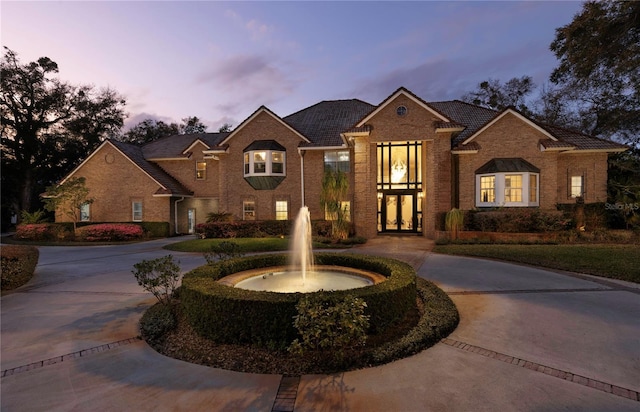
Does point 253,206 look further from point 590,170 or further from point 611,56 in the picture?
point 590,170

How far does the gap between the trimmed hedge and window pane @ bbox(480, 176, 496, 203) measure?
15.9m

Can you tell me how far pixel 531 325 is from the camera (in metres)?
5.64

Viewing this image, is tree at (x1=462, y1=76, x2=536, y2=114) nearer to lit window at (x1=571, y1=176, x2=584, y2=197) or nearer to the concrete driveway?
lit window at (x1=571, y1=176, x2=584, y2=197)

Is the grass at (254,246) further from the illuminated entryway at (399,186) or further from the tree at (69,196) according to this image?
the tree at (69,196)

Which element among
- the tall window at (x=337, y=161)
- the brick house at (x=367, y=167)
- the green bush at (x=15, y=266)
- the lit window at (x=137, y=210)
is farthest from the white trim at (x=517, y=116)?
the lit window at (x=137, y=210)

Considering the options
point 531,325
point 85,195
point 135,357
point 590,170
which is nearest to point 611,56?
point 590,170

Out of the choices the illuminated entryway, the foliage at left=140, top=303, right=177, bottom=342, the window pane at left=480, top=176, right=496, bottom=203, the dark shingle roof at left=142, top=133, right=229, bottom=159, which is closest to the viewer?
the foliage at left=140, top=303, right=177, bottom=342

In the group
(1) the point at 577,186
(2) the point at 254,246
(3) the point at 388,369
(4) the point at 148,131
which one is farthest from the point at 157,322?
(4) the point at 148,131

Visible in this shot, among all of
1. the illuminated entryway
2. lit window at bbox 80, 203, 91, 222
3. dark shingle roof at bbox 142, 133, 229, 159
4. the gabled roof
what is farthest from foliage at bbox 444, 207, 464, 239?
lit window at bbox 80, 203, 91, 222

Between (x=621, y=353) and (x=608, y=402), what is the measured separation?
160 centimetres

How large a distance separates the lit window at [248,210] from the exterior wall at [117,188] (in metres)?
6.23

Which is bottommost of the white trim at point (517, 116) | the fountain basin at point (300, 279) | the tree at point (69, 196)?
the fountain basin at point (300, 279)

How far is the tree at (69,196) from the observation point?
76.5 feet

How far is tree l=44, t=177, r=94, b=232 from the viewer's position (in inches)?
918
